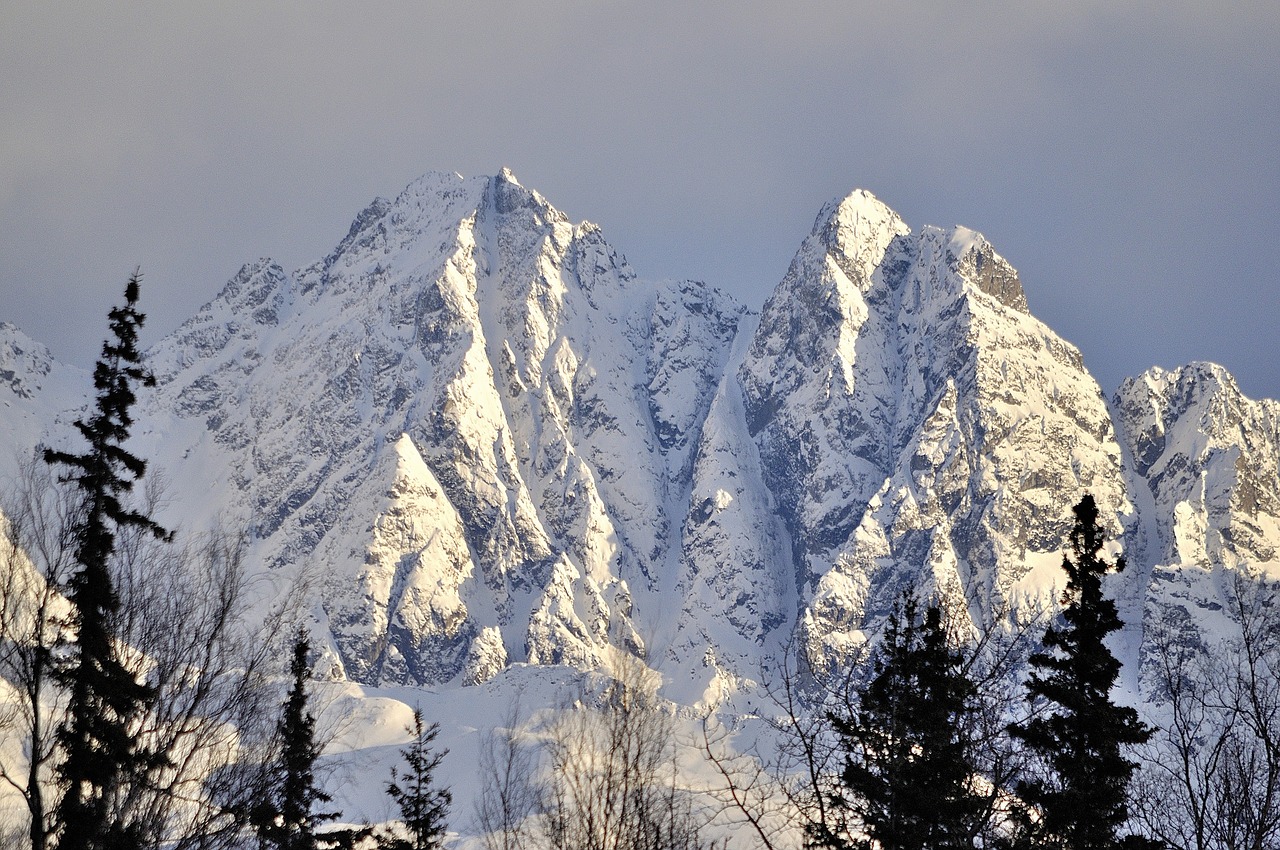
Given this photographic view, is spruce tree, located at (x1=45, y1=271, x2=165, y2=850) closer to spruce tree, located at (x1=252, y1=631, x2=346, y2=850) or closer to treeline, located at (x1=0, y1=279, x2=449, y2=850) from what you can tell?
treeline, located at (x1=0, y1=279, x2=449, y2=850)

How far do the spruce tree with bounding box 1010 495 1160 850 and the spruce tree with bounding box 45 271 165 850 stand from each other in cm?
1399

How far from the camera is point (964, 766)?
43.1 feet

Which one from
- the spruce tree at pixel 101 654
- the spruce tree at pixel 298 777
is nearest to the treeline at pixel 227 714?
the spruce tree at pixel 101 654

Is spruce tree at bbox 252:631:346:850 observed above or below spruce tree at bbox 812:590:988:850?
above

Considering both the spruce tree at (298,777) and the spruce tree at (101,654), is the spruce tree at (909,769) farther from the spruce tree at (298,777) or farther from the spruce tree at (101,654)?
the spruce tree at (298,777)

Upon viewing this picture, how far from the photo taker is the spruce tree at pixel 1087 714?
21219 millimetres

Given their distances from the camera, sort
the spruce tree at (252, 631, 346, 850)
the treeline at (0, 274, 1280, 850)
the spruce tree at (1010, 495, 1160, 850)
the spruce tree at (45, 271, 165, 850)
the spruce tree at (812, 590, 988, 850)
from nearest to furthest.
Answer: the spruce tree at (812, 590, 988, 850), the treeline at (0, 274, 1280, 850), the spruce tree at (45, 271, 165, 850), the spruce tree at (1010, 495, 1160, 850), the spruce tree at (252, 631, 346, 850)

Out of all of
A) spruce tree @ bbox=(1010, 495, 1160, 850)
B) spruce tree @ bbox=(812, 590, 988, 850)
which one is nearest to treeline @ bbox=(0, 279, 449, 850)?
spruce tree @ bbox=(812, 590, 988, 850)

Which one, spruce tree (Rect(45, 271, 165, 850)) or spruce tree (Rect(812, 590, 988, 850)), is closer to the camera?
spruce tree (Rect(812, 590, 988, 850))

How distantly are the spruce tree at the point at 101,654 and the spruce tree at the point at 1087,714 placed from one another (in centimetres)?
1399

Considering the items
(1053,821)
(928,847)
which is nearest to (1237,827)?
(1053,821)

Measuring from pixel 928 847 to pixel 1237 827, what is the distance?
14.8 ft

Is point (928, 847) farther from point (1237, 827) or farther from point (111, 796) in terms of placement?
point (111, 796)

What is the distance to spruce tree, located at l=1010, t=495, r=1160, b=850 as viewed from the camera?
69.6 ft
